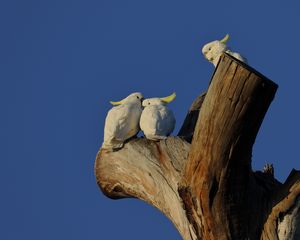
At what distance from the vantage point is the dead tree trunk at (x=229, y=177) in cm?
366

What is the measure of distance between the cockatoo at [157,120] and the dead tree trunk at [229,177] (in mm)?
413

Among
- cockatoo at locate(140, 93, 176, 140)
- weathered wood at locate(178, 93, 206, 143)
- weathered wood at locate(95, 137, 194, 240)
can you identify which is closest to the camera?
weathered wood at locate(95, 137, 194, 240)

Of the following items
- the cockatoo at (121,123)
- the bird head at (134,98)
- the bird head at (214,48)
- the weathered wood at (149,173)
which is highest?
A: the bird head at (214,48)

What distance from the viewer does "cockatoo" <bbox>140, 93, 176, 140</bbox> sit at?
4.67 metres

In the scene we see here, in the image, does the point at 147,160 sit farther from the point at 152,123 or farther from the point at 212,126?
the point at 212,126

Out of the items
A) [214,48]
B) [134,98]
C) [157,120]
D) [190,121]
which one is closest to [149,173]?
[157,120]

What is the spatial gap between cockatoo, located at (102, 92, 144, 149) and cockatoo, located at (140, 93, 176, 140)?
0.06 metres

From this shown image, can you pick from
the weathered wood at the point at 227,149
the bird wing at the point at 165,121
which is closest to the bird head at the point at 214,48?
the bird wing at the point at 165,121

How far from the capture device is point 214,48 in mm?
6547

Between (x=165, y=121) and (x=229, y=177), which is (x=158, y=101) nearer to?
(x=165, y=121)

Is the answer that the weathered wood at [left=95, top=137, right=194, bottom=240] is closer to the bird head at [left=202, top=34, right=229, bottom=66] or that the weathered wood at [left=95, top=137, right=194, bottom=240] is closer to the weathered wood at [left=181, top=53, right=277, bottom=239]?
the weathered wood at [left=181, top=53, right=277, bottom=239]

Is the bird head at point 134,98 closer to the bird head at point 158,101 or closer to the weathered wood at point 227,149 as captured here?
the bird head at point 158,101

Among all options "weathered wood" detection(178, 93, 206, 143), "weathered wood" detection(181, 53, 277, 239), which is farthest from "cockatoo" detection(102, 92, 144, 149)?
"weathered wood" detection(181, 53, 277, 239)

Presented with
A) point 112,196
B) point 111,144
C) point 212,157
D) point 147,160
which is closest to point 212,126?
point 212,157
